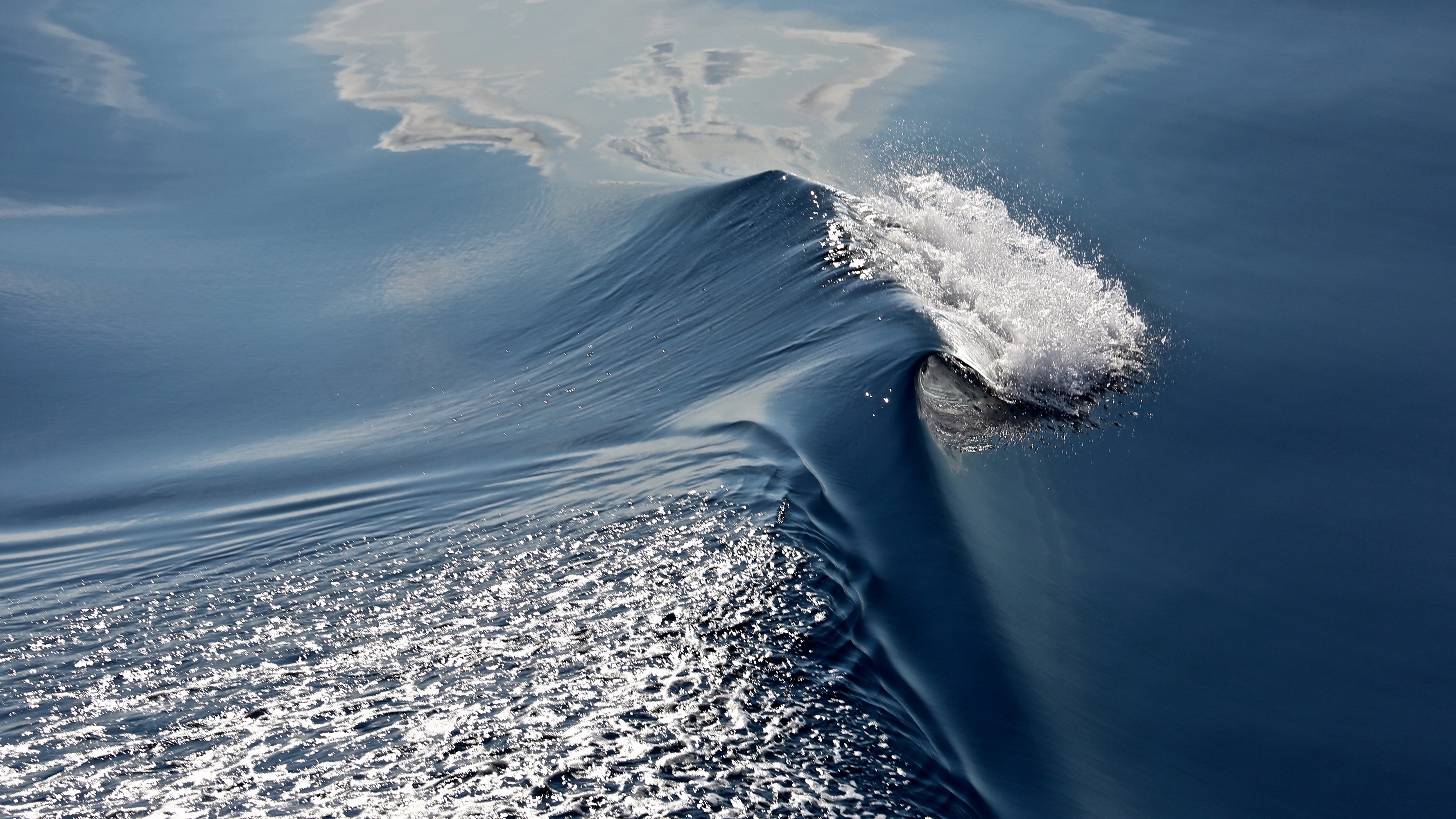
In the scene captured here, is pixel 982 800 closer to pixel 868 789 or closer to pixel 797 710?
pixel 868 789

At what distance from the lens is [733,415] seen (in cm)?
630

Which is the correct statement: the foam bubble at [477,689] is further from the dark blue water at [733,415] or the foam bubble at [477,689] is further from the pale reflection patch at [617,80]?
the pale reflection patch at [617,80]

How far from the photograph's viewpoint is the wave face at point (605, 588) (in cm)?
377

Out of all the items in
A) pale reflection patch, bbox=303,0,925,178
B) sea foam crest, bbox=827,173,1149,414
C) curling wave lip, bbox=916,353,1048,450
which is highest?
pale reflection patch, bbox=303,0,925,178

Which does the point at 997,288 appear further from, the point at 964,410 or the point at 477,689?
the point at 477,689

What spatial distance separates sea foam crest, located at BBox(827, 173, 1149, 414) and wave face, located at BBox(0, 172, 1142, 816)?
0.11 ft

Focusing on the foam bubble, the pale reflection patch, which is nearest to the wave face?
the foam bubble

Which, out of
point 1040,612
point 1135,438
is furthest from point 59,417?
point 1135,438

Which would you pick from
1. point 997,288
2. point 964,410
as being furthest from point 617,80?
point 964,410

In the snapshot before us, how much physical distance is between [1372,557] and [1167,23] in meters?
9.33

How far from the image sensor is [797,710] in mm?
3896

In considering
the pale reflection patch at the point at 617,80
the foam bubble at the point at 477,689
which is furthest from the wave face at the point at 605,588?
the pale reflection patch at the point at 617,80

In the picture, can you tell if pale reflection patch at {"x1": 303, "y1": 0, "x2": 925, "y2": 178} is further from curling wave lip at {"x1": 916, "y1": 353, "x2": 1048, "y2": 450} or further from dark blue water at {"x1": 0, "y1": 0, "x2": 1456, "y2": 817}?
curling wave lip at {"x1": 916, "y1": 353, "x2": 1048, "y2": 450}

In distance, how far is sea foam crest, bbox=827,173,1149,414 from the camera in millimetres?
6426
